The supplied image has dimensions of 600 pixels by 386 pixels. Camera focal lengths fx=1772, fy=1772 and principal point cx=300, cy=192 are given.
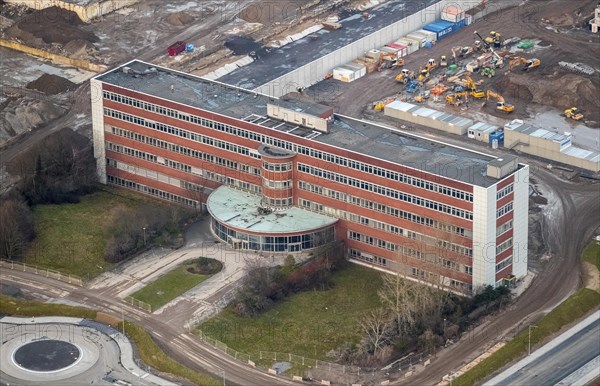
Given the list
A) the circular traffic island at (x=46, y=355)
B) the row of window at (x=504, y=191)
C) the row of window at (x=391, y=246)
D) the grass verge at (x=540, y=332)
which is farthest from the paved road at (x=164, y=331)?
the row of window at (x=504, y=191)

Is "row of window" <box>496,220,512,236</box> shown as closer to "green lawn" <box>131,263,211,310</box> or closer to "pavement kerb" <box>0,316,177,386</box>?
"green lawn" <box>131,263,211,310</box>

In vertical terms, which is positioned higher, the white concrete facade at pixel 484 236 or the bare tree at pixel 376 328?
the white concrete facade at pixel 484 236

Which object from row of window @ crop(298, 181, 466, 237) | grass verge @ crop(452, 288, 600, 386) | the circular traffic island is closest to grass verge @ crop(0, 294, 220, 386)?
the circular traffic island

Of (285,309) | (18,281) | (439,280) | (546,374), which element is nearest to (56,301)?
(18,281)

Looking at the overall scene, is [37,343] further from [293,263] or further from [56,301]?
[293,263]

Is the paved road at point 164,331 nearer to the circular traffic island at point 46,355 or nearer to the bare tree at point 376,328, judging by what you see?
the circular traffic island at point 46,355

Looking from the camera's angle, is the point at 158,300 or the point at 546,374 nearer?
the point at 546,374
